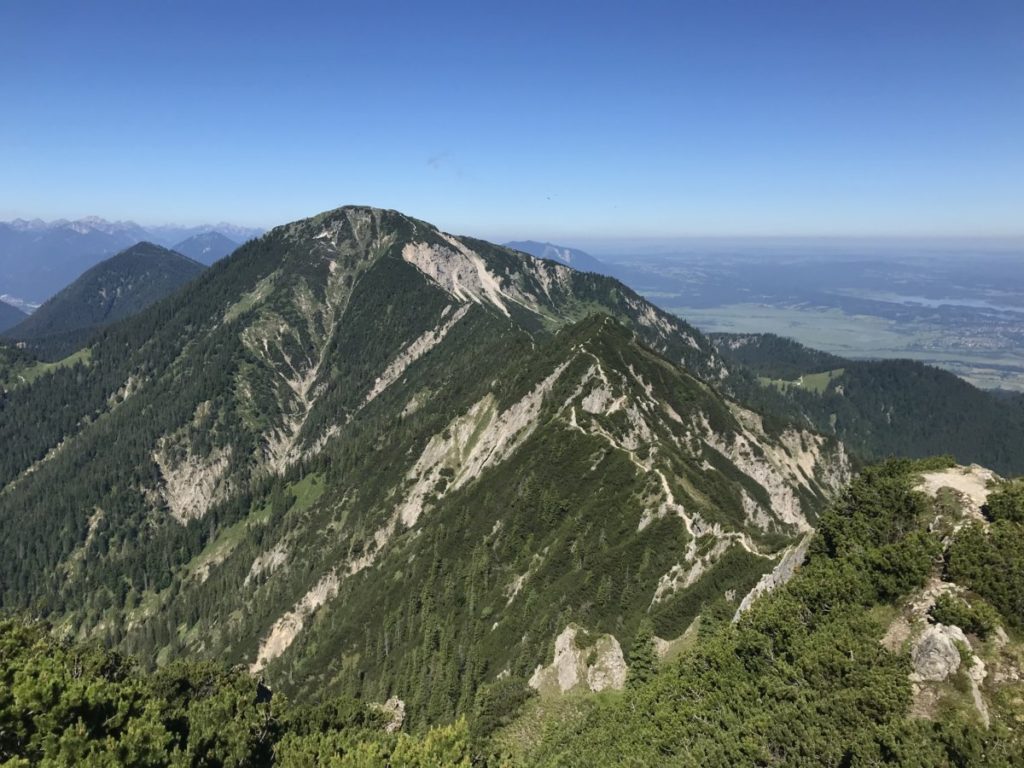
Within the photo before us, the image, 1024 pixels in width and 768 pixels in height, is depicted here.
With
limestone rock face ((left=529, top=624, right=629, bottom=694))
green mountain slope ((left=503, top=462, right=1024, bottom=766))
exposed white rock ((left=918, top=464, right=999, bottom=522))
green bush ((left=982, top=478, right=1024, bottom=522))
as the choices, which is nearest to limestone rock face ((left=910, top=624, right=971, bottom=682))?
green mountain slope ((left=503, top=462, right=1024, bottom=766))

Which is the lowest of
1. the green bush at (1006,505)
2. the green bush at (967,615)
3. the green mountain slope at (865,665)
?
the green mountain slope at (865,665)

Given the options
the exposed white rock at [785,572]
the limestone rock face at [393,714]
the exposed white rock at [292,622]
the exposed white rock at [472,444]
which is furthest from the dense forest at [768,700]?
the exposed white rock at [292,622]

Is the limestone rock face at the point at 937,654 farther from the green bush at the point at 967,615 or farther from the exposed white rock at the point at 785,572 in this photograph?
the exposed white rock at the point at 785,572

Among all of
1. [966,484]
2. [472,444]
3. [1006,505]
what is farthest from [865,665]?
[472,444]

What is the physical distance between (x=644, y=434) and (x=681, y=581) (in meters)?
51.9

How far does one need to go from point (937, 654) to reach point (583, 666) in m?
38.3

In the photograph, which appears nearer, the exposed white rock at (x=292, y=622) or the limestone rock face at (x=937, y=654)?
the limestone rock face at (x=937, y=654)

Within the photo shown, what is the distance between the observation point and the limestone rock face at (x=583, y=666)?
2456 inches

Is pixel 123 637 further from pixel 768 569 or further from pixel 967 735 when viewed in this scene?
pixel 967 735

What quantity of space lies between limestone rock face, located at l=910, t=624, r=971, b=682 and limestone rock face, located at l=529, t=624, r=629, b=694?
32965 mm

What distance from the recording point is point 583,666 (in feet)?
210

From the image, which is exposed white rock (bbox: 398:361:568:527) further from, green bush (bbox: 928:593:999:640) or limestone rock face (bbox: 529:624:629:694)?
green bush (bbox: 928:593:999:640)

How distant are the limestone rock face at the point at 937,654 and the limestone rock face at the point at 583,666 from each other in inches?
1298

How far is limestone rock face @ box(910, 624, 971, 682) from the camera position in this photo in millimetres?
33031
